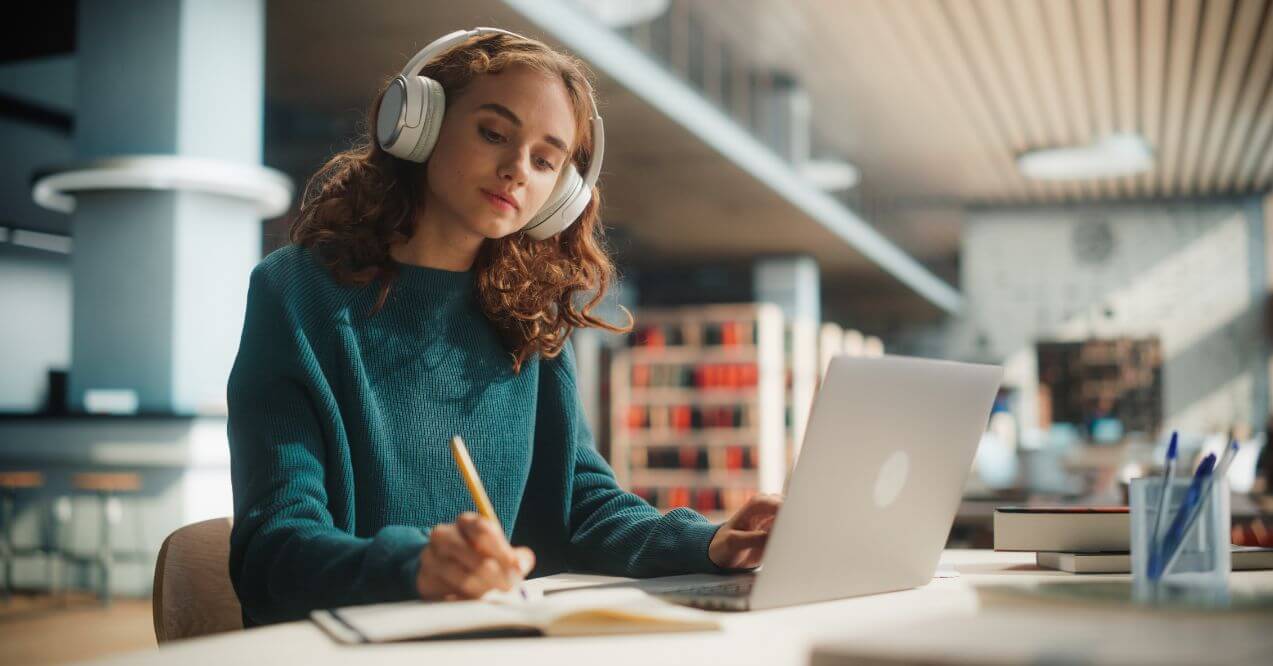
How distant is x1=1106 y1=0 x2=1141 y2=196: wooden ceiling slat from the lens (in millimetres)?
7855

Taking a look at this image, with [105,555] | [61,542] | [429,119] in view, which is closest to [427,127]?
[429,119]

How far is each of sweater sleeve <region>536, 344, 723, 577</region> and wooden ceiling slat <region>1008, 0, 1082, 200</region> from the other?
7.08 metres

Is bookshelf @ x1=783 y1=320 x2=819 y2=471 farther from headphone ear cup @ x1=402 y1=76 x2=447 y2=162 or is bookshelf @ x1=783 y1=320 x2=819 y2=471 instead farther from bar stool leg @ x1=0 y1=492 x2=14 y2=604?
headphone ear cup @ x1=402 y1=76 x2=447 y2=162

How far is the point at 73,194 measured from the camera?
5.04 m

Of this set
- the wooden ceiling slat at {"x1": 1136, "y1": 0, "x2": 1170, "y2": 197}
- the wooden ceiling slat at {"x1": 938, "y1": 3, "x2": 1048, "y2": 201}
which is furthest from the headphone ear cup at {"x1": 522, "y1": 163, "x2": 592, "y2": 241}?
the wooden ceiling slat at {"x1": 1136, "y1": 0, "x2": 1170, "y2": 197}

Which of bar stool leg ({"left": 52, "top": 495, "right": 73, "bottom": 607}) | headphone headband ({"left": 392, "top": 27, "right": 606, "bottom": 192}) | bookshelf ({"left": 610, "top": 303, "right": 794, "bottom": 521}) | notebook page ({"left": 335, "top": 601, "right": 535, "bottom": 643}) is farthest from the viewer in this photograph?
bookshelf ({"left": 610, "top": 303, "right": 794, "bottom": 521})

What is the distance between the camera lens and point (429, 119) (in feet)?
4.40

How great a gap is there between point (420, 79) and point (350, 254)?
22cm

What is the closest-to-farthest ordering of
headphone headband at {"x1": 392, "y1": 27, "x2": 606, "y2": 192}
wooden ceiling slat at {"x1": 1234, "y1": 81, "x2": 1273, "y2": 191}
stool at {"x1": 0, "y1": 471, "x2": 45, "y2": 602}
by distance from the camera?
headphone headband at {"x1": 392, "y1": 27, "x2": 606, "y2": 192}
stool at {"x1": 0, "y1": 471, "x2": 45, "y2": 602}
wooden ceiling slat at {"x1": 1234, "y1": 81, "x2": 1273, "y2": 191}

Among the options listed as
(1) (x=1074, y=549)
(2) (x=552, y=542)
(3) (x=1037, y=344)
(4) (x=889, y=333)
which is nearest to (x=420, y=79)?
(2) (x=552, y=542)

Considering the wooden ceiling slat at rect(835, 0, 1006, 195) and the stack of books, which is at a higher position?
the wooden ceiling slat at rect(835, 0, 1006, 195)

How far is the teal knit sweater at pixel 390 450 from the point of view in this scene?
3.41 feet

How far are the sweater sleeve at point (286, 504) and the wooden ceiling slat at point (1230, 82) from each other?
8.41m

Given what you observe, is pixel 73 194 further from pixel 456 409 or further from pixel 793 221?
pixel 793 221
